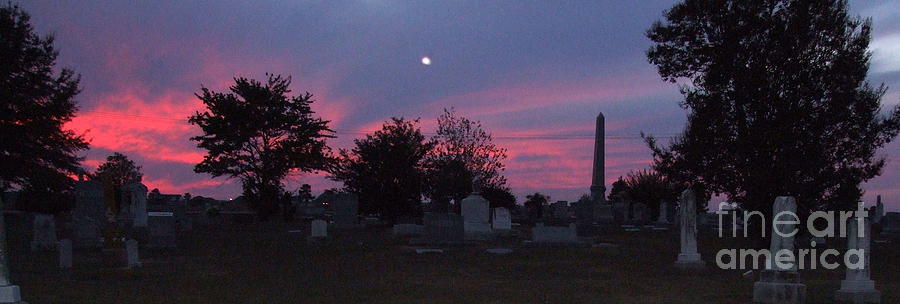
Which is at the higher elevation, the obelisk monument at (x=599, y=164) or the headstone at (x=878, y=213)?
the obelisk monument at (x=599, y=164)

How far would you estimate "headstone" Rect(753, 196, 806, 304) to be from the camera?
11.6 meters

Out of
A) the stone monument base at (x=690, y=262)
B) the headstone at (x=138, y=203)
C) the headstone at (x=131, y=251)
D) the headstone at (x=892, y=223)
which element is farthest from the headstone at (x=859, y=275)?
the headstone at (x=138, y=203)

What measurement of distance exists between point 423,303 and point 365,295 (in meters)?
1.43

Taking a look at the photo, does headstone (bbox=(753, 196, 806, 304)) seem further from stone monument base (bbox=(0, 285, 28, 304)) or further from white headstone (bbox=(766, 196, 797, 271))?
stone monument base (bbox=(0, 285, 28, 304))

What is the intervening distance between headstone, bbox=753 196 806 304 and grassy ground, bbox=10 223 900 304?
0.48 metres

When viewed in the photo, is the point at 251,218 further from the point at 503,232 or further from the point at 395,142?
the point at 503,232

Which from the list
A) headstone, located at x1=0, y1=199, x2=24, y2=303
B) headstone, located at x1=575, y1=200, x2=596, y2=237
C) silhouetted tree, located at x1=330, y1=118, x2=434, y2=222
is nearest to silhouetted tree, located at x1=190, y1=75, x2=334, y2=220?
silhouetted tree, located at x1=330, y1=118, x2=434, y2=222

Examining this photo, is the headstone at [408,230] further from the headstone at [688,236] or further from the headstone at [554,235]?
the headstone at [688,236]

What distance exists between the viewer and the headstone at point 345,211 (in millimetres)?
38625

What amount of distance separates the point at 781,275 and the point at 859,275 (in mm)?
1389

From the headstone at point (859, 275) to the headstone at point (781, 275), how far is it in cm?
90

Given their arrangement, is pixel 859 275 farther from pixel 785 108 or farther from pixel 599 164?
pixel 599 164

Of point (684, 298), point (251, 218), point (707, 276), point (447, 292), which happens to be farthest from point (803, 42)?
point (251, 218)

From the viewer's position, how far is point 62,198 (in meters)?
43.1
